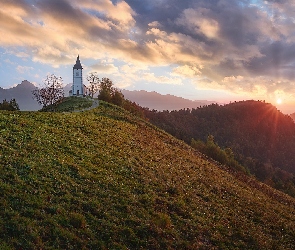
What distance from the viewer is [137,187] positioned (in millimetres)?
22688

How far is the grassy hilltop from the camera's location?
1495 centimetres

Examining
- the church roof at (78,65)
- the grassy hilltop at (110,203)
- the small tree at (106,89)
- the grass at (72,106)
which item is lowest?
the grassy hilltop at (110,203)

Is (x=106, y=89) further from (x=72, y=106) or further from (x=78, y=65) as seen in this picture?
(x=72, y=106)

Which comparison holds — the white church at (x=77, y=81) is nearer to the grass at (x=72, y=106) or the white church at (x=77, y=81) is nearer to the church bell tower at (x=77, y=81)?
the church bell tower at (x=77, y=81)

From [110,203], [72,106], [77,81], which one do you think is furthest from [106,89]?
[110,203]

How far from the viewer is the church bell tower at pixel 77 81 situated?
435ft

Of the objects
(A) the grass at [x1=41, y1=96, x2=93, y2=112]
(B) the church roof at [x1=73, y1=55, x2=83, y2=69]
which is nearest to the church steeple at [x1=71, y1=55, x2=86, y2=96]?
(B) the church roof at [x1=73, y1=55, x2=83, y2=69]

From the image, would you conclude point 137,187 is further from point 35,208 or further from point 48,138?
point 48,138

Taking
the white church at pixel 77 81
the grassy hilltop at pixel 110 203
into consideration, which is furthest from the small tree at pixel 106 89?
the grassy hilltop at pixel 110 203

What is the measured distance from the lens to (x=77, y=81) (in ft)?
437

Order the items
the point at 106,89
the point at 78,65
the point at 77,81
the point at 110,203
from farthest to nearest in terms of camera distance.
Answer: the point at 78,65
the point at 77,81
the point at 106,89
the point at 110,203

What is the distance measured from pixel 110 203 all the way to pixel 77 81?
12137cm

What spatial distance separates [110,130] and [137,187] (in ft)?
68.2

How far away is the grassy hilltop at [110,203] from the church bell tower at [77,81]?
4010 inches
